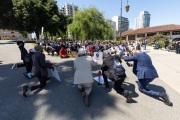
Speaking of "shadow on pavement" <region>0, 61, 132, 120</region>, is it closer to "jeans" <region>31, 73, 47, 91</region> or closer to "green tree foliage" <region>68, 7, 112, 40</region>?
"jeans" <region>31, 73, 47, 91</region>

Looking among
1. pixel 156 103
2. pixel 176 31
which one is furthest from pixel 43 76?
pixel 176 31

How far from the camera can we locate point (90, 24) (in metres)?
23.2

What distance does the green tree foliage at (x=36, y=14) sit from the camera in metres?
29.8

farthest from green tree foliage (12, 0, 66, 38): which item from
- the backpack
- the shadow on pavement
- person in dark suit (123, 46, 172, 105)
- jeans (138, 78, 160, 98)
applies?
jeans (138, 78, 160, 98)

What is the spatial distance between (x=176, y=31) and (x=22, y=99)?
4987 cm

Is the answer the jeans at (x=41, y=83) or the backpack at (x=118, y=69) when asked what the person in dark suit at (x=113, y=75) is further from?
the jeans at (x=41, y=83)

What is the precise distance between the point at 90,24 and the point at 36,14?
14.5 m

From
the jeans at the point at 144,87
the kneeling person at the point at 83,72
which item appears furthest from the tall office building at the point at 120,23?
the kneeling person at the point at 83,72

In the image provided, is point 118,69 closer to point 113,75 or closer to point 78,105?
point 113,75

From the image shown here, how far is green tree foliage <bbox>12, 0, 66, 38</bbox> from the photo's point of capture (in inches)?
1174

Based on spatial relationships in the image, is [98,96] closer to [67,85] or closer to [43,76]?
[67,85]

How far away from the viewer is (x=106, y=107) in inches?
156

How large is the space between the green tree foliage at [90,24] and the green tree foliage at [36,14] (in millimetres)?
10213

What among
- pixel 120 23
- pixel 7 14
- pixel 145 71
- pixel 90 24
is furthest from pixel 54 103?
pixel 7 14
